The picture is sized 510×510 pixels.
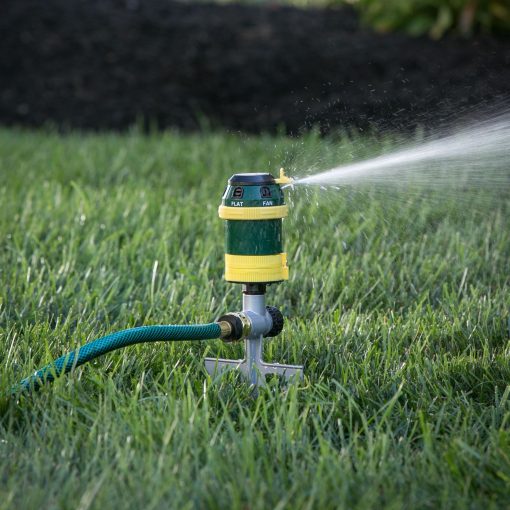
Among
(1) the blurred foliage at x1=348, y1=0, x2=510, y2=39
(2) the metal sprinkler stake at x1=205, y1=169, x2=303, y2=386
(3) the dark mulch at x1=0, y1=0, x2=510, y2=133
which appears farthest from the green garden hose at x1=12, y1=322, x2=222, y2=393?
(1) the blurred foliage at x1=348, y1=0, x2=510, y2=39

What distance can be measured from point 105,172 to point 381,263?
7.04ft

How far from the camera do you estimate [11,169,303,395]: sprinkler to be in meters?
1.99

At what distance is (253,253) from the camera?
2049mm

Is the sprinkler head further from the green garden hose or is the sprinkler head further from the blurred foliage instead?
the blurred foliage

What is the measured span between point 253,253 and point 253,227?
63 millimetres

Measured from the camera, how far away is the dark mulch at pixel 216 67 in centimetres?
662

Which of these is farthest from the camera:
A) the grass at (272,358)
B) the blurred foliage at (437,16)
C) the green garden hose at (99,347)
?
the blurred foliage at (437,16)

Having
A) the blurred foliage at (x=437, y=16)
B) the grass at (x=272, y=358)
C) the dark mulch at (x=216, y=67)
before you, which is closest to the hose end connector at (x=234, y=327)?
the grass at (x=272, y=358)

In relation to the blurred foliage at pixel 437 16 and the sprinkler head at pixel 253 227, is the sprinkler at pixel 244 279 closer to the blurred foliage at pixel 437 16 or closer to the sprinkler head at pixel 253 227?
the sprinkler head at pixel 253 227

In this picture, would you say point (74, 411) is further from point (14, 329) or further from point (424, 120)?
point (424, 120)

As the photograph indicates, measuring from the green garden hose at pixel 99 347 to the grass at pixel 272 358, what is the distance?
0.03 meters

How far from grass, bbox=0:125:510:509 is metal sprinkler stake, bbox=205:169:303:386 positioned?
0.06 m

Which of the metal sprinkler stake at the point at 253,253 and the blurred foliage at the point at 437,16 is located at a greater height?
the blurred foliage at the point at 437,16

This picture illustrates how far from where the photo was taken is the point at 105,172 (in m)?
4.76
